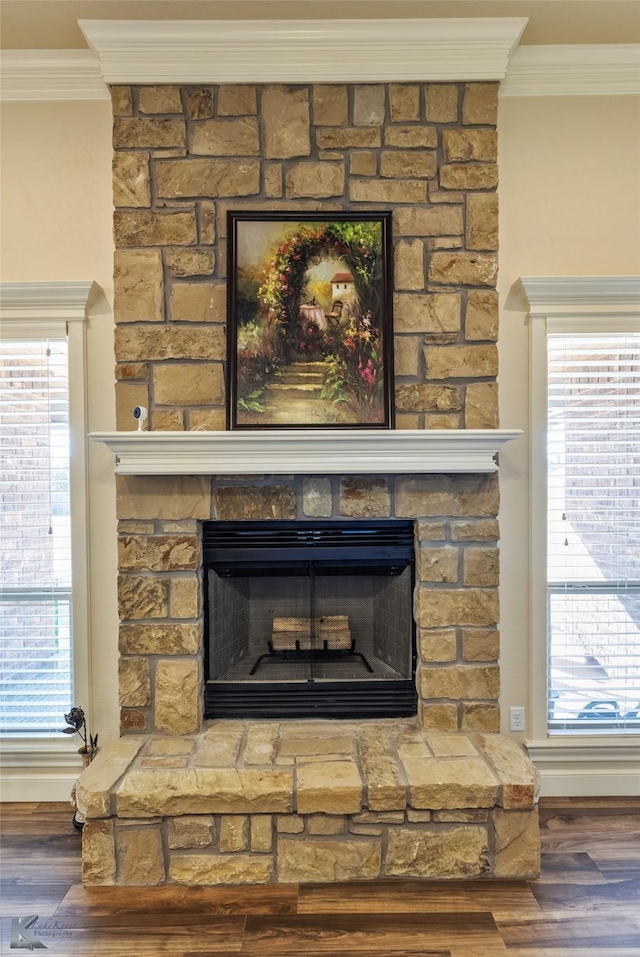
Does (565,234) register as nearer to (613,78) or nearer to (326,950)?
(613,78)

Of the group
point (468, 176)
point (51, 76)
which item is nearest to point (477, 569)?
point (468, 176)

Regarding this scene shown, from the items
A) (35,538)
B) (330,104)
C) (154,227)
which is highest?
(330,104)

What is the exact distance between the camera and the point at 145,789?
7.28 ft

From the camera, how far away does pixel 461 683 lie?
8.72ft

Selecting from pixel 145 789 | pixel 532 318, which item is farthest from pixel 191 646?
pixel 532 318

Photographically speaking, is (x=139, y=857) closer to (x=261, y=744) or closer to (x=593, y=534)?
(x=261, y=744)

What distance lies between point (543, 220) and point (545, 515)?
1332 millimetres

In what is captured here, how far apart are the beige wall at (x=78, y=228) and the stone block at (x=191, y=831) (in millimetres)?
721

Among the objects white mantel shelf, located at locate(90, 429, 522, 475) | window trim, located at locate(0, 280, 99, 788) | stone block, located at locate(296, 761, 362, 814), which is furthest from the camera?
window trim, located at locate(0, 280, 99, 788)

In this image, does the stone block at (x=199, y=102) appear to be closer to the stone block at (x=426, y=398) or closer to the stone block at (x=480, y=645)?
the stone block at (x=426, y=398)

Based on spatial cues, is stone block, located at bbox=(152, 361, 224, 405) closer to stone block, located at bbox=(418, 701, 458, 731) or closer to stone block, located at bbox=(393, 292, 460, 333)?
stone block, located at bbox=(393, 292, 460, 333)

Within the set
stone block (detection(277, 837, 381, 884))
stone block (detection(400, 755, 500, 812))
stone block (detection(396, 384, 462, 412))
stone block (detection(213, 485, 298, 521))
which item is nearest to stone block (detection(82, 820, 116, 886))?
stone block (detection(277, 837, 381, 884))

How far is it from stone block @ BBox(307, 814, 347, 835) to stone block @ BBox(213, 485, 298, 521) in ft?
3.81

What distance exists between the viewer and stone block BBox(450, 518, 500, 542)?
8.78 feet
